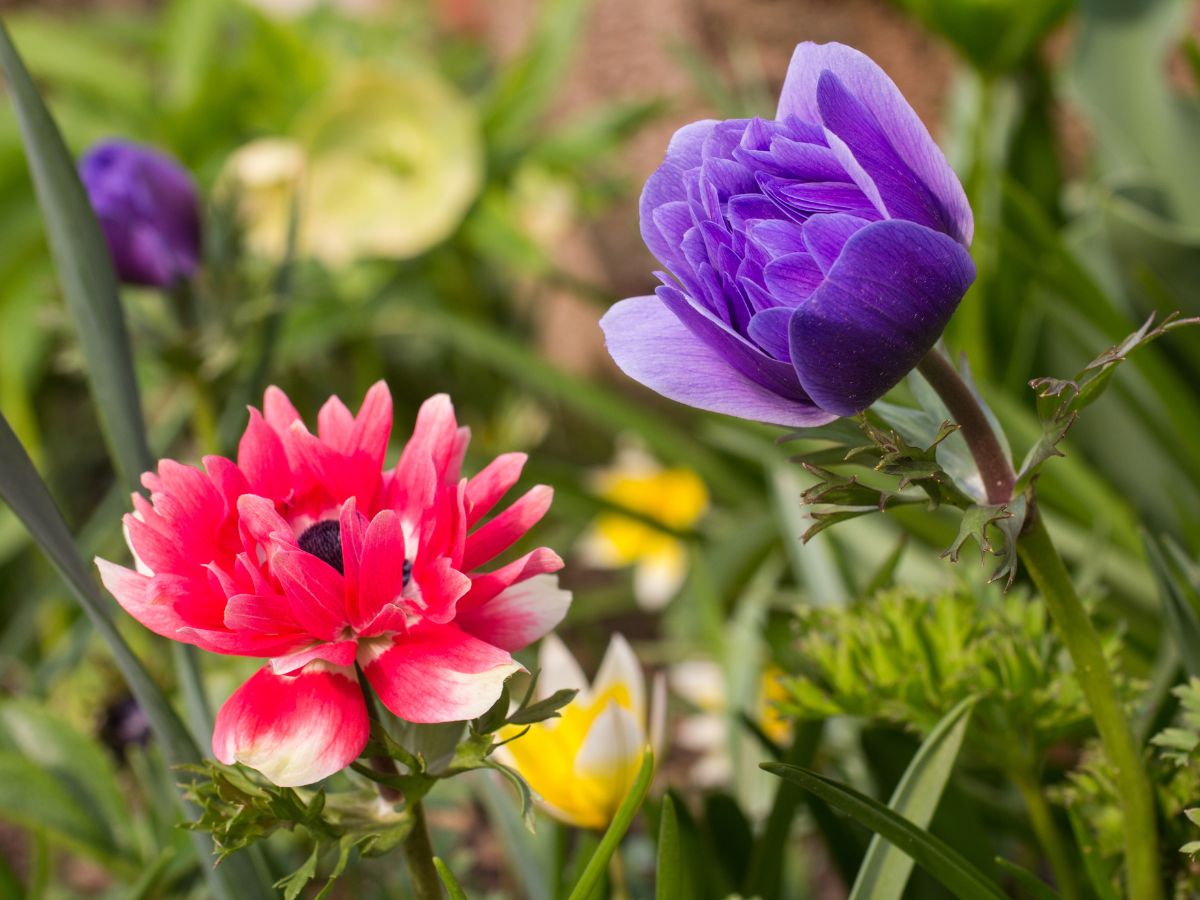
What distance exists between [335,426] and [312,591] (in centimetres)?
6

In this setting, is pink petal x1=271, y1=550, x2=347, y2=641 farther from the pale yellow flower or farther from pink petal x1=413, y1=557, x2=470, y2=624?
the pale yellow flower

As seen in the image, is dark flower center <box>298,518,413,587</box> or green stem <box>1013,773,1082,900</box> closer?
dark flower center <box>298,518,413,587</box>

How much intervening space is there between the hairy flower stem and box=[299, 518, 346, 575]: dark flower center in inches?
5.0

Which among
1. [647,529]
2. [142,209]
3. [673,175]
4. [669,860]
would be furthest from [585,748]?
[647,529]

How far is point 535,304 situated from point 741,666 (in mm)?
895

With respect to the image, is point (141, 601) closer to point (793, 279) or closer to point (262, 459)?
point (262, 459)

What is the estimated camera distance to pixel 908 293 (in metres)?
0.22

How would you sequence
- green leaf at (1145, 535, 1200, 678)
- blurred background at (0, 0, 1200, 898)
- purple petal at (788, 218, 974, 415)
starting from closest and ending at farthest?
1. purple petal at (788, 218, 974, 415)
2. green leaf at (1145, 535, 1200, 678)
3. blurred background at (0, 0, 1200, 898)

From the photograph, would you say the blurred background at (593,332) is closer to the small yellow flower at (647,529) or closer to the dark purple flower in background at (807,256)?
the small yellow flower at (647,529)

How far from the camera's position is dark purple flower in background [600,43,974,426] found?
0.73 feet

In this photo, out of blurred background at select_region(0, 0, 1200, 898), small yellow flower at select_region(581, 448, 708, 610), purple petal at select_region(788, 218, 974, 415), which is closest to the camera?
purple petal at select_region(788, 218, 974, 415)

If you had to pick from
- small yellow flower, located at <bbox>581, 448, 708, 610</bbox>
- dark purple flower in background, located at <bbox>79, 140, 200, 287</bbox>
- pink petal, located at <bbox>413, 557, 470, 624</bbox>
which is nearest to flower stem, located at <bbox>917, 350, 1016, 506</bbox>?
pink petal, located at <bbox>413, 557, 470, 624</bbox>

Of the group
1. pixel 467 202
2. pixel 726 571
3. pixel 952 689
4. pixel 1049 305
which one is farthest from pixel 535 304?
pixel 952 689

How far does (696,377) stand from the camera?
242 mm
